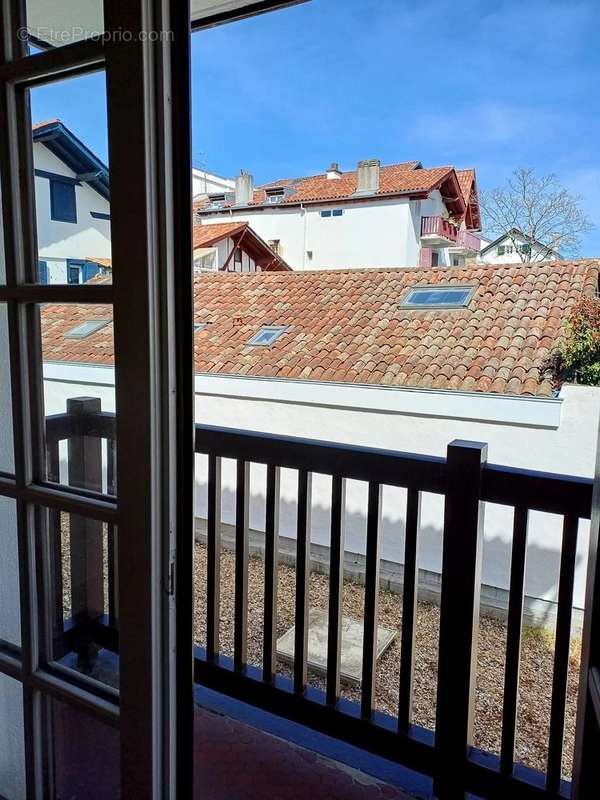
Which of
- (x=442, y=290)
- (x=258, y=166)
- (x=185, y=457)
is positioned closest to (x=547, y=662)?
(x=185, y=457)

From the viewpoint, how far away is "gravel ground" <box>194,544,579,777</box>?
3.13 meters

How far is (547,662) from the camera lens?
13.6 ft

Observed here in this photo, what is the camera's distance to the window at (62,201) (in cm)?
87

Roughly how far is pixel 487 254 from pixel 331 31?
6150 millimetres

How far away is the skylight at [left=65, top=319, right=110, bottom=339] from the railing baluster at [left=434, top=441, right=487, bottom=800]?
29.0 inches

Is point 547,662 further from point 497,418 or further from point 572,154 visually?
point 572,154

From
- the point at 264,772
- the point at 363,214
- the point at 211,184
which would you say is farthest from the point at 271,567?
the point at 211,184

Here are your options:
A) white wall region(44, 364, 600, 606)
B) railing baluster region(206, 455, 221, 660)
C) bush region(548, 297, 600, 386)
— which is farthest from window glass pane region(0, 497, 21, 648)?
bush region(548, 297, 600, 386)

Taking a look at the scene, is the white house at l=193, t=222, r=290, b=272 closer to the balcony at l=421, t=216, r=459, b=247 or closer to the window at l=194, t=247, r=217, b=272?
the window at l=194, t=247, r=217, b=272

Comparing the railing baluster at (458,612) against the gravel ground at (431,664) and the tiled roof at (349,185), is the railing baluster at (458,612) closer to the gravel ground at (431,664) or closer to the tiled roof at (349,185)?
the gravel ground at (431,664)

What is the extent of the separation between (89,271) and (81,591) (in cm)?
58

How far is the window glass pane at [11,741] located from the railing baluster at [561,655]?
1014 millimetres

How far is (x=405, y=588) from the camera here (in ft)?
4.47

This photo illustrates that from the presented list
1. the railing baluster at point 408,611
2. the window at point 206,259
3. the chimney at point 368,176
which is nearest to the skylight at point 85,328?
the railing baluster at point 408,611
